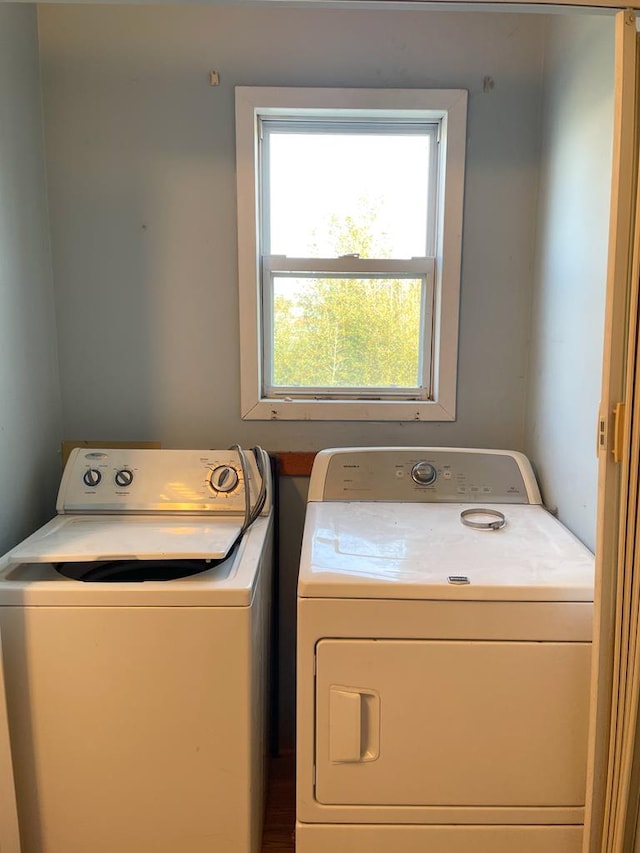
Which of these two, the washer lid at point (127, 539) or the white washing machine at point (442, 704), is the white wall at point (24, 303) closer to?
the washer lid at point (127, 539)

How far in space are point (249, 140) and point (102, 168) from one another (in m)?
0.47

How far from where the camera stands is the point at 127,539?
142cm

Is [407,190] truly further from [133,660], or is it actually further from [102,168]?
[133,660]

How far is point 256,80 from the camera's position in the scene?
5.89 feet

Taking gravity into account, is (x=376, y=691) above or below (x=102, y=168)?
below

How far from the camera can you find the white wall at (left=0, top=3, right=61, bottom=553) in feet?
5.18

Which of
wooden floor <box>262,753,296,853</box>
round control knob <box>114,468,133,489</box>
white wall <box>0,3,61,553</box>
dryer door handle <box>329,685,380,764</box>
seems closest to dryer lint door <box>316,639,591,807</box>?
dryer door handle <box>329,685,380,764</box>

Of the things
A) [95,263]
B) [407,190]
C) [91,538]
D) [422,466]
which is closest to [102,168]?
[95,263]

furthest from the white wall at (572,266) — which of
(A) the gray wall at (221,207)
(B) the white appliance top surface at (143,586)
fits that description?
(B) the white appliance top surface at (143,586)

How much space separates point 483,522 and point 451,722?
502 mm

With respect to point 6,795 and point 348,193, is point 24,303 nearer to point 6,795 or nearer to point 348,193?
point 348,193

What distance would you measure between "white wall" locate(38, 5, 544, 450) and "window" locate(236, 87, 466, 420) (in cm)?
7

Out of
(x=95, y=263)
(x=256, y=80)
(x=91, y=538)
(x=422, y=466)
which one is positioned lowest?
(x=91, y=538)

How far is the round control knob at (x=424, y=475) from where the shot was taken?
1753 mm
